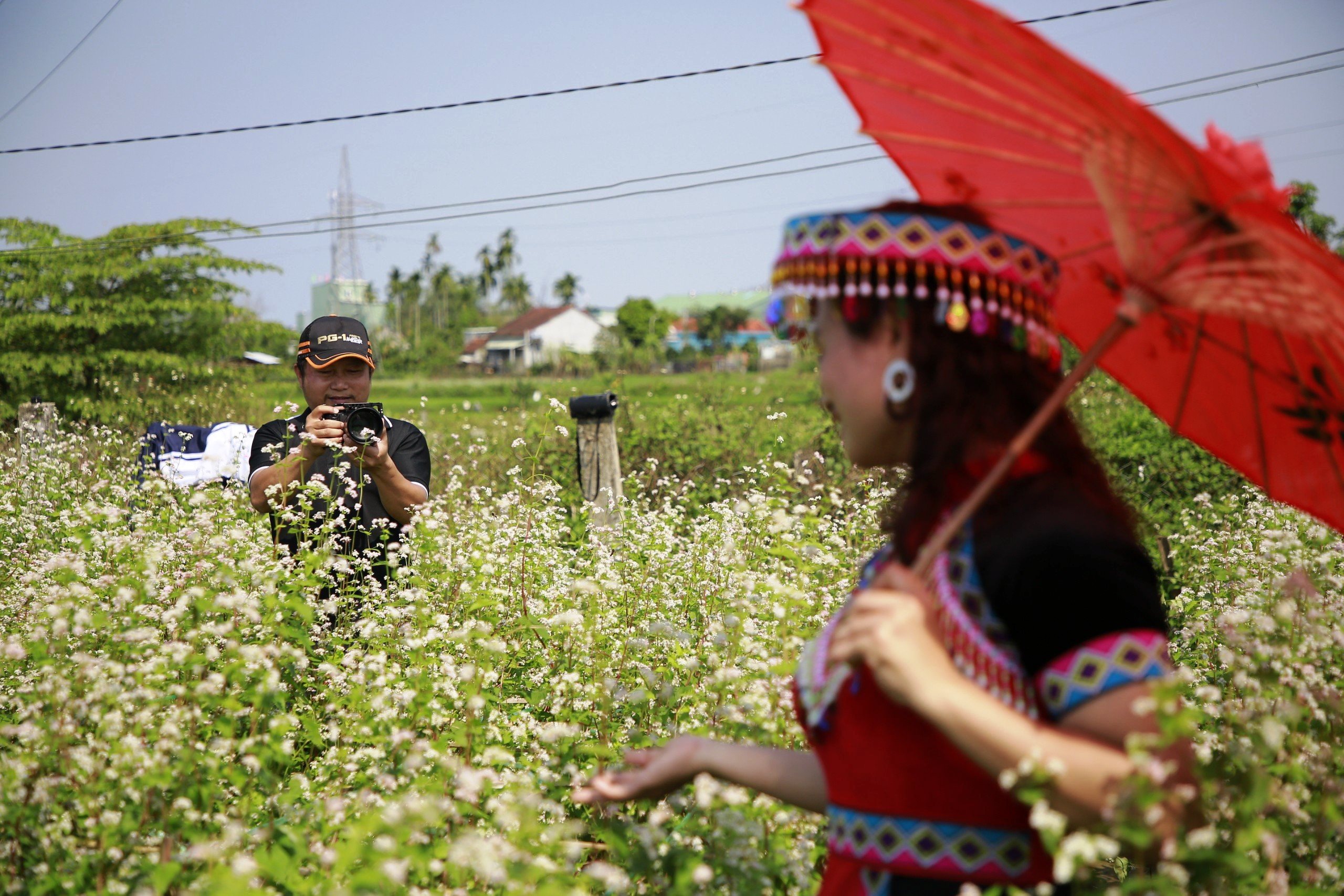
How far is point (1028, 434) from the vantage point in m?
1.14

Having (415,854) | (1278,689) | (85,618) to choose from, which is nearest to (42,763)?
(85,618)

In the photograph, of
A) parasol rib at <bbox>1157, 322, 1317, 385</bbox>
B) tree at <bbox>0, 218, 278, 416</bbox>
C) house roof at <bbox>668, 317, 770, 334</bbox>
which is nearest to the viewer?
parasol rib at <bbox>1157, 322, 1317, 385</bbox>

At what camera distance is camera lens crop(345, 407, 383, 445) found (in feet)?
10.8

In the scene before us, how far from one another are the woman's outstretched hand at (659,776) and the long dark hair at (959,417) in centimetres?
50

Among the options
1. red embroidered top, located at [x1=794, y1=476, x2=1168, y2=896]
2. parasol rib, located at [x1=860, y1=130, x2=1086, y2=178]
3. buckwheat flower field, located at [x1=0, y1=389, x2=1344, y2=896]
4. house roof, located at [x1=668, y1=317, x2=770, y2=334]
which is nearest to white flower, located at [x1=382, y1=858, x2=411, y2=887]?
buckwheat flower field, located at [x1=0, y1=389, x2=1344, y2=896]

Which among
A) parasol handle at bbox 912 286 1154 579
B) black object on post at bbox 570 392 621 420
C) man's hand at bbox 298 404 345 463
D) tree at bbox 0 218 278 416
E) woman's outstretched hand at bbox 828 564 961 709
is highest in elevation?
tree at bbox 0 218 278 416

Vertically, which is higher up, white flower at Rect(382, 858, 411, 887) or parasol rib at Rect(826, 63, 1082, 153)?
parasol rib at Rect(826, 63, 1082, 153)

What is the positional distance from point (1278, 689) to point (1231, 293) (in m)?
0.94

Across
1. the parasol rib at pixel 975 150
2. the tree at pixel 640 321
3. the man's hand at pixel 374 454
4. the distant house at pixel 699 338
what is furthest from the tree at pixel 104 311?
the distant house at pixel 699 338

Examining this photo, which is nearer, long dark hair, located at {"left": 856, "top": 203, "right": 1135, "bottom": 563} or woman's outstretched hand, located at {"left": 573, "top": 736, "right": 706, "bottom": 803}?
long dark hair, located at {"left": 856, "top": 203, "right": 1135, "bottom": 563}

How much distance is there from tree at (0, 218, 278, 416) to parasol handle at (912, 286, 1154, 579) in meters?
17.4

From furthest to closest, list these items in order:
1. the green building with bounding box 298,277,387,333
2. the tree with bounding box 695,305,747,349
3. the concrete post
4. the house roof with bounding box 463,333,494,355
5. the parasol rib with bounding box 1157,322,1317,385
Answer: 1. the tree with bounding box 695,305,747,349
2. the house roof with bounding box 463,333,494,355
3. the green building with bounding box 298,277,387,333
4. the concrete post
5. the parasol rib with bounding box 1157,322,1317,385

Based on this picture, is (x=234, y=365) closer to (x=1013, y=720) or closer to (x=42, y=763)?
(x=42, y=763)

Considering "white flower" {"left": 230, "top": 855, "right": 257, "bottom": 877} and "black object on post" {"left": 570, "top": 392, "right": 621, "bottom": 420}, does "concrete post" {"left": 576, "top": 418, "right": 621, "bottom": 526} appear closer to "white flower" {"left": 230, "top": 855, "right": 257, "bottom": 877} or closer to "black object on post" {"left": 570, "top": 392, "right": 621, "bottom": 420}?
"black object on post" {"left": 570, "top": 392, "right": 621, "bottom": 420}
